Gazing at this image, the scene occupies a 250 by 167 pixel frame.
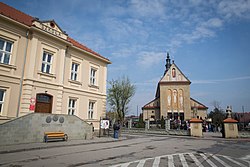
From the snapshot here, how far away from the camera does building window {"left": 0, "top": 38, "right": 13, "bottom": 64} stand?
13.3 m

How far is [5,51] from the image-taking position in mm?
13453

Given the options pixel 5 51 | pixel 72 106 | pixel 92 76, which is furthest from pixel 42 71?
pixel 92 76

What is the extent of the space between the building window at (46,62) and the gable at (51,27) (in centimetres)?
198

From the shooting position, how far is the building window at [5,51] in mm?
13289

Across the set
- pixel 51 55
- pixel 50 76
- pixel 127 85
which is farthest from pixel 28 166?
pixel 127 85

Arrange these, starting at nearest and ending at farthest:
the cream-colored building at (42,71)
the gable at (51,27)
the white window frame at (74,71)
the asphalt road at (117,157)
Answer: the asphalt road at (117,157) < the cream-colored building at (42,71) < the gable at (51,27) < the white window frame at (74,71)

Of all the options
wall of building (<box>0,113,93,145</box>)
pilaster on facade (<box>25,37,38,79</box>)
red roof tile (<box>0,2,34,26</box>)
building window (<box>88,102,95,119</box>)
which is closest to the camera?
wall of building (<box>0,113,93,145</box>)

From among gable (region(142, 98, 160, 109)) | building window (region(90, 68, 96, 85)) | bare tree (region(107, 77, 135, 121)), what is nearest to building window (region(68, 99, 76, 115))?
building window (region(90, 68, 96, 85))

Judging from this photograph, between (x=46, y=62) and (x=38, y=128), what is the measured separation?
5.86 meters

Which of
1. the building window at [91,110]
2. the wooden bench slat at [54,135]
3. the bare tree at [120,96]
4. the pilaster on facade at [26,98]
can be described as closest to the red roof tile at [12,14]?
the pilaster on facade at [26,98]

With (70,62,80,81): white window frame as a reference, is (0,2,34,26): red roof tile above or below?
above

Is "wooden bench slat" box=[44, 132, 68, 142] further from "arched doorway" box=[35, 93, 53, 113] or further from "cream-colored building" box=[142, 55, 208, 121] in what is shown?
"cream-colored building" box=[142, 55, 208, 121]

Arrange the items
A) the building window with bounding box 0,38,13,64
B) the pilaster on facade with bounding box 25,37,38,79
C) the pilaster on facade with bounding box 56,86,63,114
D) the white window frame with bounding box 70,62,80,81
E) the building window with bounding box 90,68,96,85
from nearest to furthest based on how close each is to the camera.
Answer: the building window with bounding box 0,38,13,64 < the pilaster on facade with bounding box 25,37,38,79 < the pilaster on facade with bounding box 56,86,63,114 < the white window frame with bounding box 70,62,80,81 < the building window with bounding box 90,68,96,85

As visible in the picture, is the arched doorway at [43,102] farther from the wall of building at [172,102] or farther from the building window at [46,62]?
the wall of building at [172,102]
